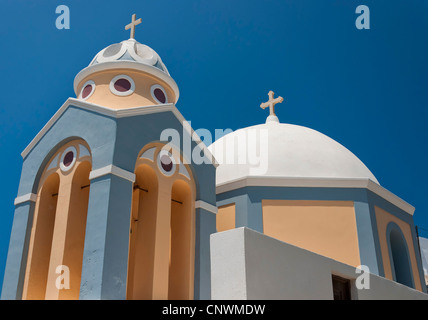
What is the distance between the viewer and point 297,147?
40.2ft

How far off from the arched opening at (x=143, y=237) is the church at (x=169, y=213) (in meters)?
0.02

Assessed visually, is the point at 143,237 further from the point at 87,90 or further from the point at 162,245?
the point at 87,90

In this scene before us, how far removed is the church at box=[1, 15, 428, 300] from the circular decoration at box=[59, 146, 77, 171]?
26 millimetres

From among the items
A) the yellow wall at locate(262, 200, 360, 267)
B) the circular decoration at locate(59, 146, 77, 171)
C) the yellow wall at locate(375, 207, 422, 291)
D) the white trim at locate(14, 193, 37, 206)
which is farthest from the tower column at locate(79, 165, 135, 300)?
the yellow wall at locate(375, 207, 422, 291)

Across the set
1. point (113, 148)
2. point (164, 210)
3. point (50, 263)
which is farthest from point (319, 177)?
point (50, 263)

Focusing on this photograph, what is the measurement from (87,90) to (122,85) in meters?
0.71

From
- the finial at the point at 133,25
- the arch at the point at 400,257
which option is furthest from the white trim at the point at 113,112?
the arch at the point at 400,257

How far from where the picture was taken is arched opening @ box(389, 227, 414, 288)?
11.9 metres

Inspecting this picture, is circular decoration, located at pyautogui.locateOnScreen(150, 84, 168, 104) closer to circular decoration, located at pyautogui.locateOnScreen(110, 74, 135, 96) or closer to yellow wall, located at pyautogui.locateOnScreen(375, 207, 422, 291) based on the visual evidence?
circular decoration, located at pyautogui.locateOnScreen(110, 74, 135, 96)

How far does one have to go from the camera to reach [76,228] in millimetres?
8312

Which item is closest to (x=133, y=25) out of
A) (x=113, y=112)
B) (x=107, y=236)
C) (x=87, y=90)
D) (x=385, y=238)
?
(x=87, y=90)

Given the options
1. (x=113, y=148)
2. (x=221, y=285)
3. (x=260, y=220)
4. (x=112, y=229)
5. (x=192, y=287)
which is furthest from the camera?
(x=260, y=220)

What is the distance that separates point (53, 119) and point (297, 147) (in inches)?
225

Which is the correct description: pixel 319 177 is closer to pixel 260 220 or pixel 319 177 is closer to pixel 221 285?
pixel 260 220
